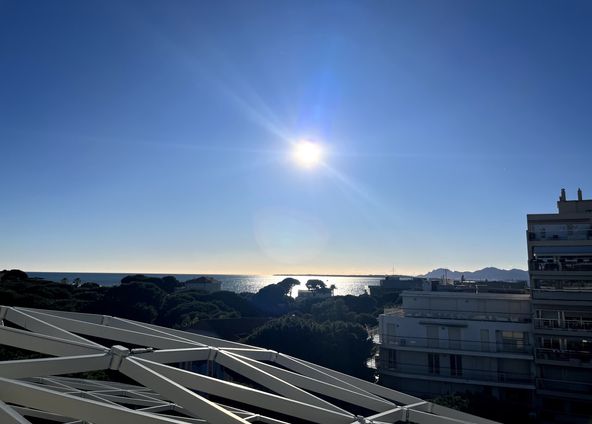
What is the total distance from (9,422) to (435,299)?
3662 centimetres

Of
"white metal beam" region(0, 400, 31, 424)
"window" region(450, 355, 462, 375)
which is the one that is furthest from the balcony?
"white metal beam" region(0, 400, 31, 424)

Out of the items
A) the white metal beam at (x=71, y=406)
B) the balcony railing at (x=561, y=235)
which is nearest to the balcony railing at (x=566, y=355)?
the balcony railing at (x=561, y=235)

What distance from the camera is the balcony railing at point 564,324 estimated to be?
31953 millimetres

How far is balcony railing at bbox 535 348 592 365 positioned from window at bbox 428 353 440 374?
7.22 m

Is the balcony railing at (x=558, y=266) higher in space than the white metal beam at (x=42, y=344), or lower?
higher

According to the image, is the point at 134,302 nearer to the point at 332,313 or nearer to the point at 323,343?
the point at 332,313

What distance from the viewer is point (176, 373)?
8.38m

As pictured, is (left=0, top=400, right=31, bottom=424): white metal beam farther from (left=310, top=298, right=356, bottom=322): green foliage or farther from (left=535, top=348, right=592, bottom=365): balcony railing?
(left=310, top=298, right=356, bottom=322): green foliage

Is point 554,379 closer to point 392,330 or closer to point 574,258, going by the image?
point 574,258

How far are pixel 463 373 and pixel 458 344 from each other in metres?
2.19

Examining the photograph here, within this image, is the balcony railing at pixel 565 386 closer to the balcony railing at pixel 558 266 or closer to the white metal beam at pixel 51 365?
the balcony railing at pixel 558 266

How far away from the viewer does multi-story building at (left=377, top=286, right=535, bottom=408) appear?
109 feet

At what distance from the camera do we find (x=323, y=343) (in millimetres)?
39281


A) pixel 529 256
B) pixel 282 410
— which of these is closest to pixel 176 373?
pixel 282 410
